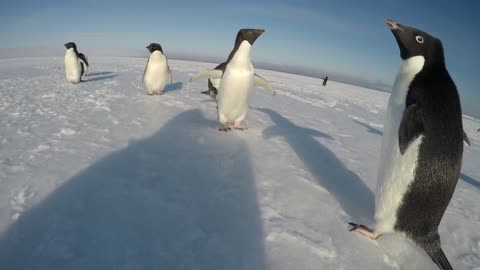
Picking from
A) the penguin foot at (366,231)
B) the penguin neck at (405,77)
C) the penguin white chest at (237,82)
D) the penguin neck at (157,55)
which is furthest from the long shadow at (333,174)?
the penguin neck at (157,55)

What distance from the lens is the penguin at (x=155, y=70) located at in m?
6.98

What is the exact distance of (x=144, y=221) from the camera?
6.23ft

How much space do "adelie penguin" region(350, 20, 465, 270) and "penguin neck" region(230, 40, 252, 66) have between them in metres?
2.38

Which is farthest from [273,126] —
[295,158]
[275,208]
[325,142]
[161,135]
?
[275,208]

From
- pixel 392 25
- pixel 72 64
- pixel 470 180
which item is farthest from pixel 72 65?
pixel 470 180

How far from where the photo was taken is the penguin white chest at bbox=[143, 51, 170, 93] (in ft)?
22.9

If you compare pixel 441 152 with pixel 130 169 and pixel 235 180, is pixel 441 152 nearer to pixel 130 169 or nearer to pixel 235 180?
pixel 235 180

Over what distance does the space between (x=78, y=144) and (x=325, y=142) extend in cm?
336

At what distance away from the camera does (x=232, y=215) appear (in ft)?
6.87

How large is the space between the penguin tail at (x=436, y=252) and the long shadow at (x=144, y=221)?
1106 mm

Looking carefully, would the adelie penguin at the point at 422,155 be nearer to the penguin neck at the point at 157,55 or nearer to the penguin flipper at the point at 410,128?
the penguin flipper at the point at 410,128

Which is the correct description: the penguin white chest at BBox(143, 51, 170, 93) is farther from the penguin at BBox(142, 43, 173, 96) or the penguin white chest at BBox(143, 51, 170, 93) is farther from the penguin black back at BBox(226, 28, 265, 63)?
the penguin black back at BBox(226, 28, 265, 63)

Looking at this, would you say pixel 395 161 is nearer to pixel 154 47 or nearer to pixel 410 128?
pixel 410 128

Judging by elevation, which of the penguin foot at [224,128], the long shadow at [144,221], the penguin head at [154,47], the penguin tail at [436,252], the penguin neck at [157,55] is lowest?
the penguin tail at [436,252]
